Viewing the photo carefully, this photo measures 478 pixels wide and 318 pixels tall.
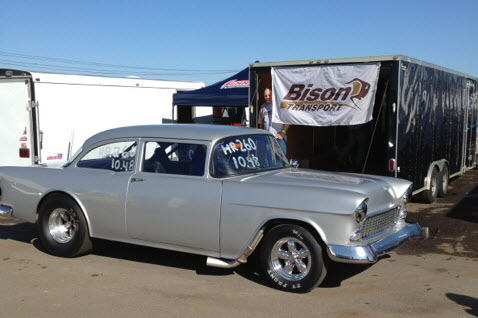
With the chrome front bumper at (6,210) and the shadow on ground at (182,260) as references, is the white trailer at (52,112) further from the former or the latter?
the chrome front bumper at (6,210)

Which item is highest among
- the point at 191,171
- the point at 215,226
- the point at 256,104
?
the point at 256,104

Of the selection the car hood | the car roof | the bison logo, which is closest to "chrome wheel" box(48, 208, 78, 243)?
the car roof

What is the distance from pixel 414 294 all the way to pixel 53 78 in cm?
792

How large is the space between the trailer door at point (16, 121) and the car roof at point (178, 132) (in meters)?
4.16

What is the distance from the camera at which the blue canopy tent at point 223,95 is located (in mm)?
12062

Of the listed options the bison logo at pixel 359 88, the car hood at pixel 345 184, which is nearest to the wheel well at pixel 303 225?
the car hood at pixel 345 184

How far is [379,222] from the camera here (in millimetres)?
5090

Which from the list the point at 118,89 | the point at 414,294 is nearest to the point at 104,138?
the point at 414,294

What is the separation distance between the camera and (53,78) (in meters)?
10.0

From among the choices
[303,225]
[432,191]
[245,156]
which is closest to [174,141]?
[245,156]

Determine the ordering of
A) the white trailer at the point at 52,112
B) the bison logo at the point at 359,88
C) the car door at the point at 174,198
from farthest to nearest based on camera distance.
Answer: the white trailer at the point at 52,112, the bison logo at the point at 359,88, the car door at the point at 174,198

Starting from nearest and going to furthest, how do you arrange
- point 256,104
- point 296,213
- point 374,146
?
point 296,213
point 256,104
point 374,146

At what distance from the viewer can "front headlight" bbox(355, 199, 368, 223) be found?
4590mm

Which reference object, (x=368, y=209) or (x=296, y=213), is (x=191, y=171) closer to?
(x=296, y=213)
